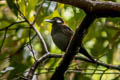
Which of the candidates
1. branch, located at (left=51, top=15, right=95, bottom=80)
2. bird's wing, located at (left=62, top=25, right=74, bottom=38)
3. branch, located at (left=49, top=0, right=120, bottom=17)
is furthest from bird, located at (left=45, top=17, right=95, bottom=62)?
branch, located at (left=49, top=0, right=120, bottom=17)

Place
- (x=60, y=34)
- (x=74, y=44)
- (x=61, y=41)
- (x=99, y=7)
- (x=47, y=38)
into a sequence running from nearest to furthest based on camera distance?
(x=99, y=7)
(x=74, y=44)
(x=61, y=41)
(x=60, y=34)
(x=47, y=38)

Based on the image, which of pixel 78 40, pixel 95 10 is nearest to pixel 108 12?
pixel 95 10

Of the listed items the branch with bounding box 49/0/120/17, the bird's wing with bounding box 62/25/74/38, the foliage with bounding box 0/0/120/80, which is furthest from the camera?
the foliage with bounding box 0/0/120/80

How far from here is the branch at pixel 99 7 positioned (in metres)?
1.80

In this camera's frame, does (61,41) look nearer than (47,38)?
Yes

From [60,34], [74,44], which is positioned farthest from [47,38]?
[74,44]

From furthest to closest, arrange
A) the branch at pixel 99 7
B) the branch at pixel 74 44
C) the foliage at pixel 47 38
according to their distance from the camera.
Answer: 1. the foliage at pixel 47 38
2. the branch at pixel 74 44
3. the branch at pixel 99 7

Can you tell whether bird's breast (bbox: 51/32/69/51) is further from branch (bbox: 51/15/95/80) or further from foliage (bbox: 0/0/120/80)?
branch (bbox: 51/15/95/80)

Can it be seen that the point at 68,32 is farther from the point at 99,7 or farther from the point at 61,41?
the point at 99,7

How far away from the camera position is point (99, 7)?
1812 millimetres

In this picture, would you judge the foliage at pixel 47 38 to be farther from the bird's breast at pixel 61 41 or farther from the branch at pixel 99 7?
the branch at pixel 99 7

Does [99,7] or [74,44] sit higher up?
[99,7]

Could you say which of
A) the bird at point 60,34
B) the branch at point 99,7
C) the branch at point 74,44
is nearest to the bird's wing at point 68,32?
the bird at point 60,34

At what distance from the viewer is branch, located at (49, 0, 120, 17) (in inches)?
70.8
